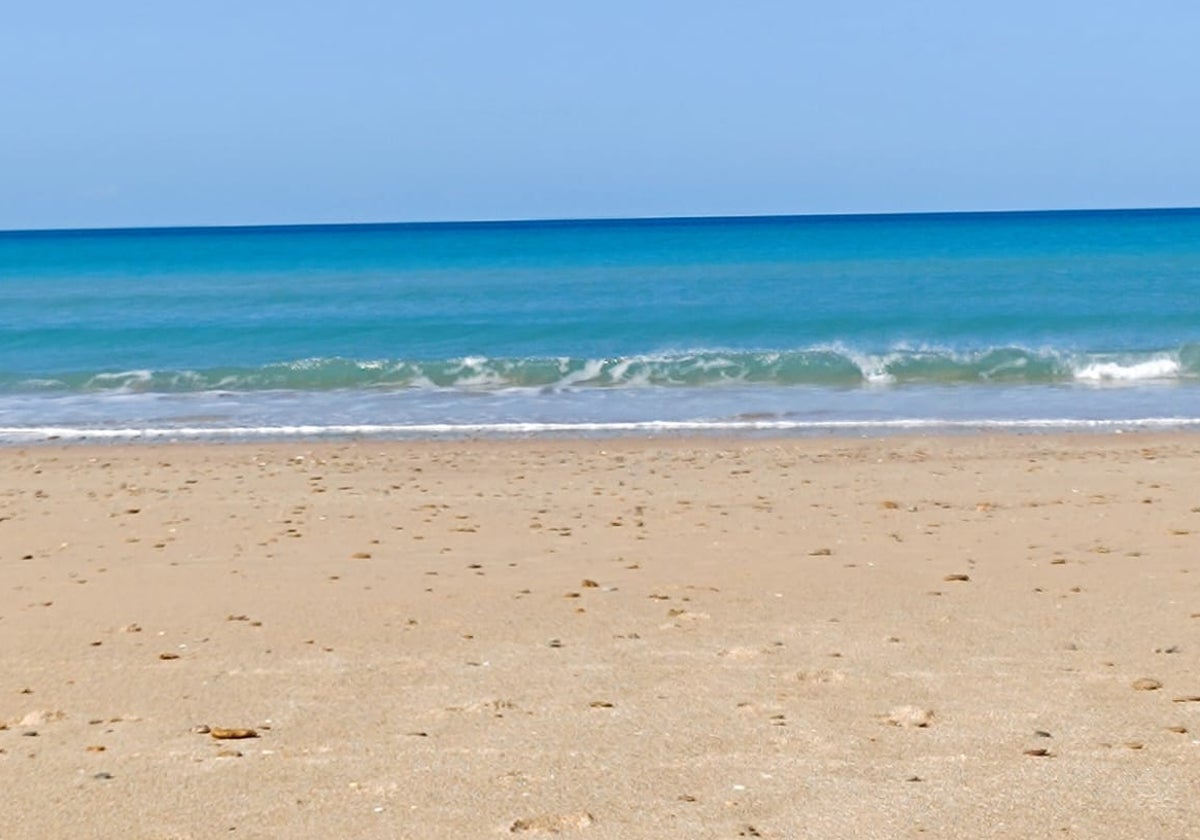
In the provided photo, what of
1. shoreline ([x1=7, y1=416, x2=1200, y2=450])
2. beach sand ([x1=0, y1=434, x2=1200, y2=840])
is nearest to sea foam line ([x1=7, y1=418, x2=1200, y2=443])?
shoreline ([x1=7, y1=416, x2=1200, y2=450])

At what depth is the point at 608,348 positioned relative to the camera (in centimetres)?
2917

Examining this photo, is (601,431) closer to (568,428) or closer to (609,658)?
(568,428)

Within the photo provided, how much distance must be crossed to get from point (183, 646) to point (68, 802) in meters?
2.23

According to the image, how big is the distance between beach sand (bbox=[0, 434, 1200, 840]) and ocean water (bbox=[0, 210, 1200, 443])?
21.3 feet

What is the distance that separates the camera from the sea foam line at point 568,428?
56.2 feet

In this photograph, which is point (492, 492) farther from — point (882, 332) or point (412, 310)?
point (412, 310)

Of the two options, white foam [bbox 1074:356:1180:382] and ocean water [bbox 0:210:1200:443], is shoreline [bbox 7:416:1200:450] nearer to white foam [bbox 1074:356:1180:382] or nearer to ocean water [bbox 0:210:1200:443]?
ocean water [bbox 0:210:1200:443]

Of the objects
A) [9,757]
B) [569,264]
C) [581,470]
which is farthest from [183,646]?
[569,264]

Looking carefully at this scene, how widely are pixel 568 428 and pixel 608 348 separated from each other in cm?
1161

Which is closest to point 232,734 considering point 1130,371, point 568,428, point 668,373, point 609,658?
point 609,658

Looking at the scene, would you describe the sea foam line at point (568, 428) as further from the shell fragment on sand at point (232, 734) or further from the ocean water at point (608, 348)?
the shell fragment on sand at point (232, 734)

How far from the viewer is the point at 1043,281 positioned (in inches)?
1818

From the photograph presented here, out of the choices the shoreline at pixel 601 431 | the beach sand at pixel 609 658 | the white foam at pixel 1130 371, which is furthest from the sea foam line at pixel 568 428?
the white foam at pixel 1130 371

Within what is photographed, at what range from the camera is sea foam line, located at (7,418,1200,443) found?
56.2 ft
